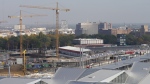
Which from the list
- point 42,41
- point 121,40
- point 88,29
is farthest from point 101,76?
point 88,29

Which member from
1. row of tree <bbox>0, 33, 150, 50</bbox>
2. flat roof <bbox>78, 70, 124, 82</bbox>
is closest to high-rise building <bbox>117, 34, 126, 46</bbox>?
row of tree <bbox>0, 33, 150, 50</bbox>

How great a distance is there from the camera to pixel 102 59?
1981 centimetres

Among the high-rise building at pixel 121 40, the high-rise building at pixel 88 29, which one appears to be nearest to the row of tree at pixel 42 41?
the high-rise building at pixel 121 40

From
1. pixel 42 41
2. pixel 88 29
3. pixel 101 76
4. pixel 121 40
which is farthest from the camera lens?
pixel 88 29

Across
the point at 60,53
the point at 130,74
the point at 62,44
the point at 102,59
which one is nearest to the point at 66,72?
the point at 130,74

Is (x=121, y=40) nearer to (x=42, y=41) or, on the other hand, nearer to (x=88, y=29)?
(x=42, y=41)

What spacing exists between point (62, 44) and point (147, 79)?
78.6ft

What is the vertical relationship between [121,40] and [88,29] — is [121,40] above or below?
below

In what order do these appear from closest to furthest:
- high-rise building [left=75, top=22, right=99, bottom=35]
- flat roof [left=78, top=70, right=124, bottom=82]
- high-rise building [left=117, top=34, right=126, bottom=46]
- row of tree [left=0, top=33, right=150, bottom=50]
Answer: flat roof [left=78, top=70, right=124, bottom=82] < row of tree [left=0, top=33, right=150, bottom=50] < high-rise building [left=117, top=34, right=126, bottom=46] < high-rise building [left=75, top=22, right=99, bottom=35]

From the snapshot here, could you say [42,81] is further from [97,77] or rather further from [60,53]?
[60,53]

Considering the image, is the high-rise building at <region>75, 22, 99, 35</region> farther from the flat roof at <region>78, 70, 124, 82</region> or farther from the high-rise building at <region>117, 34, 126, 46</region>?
the flat roof at <region>78, 70, 124, 82</region>

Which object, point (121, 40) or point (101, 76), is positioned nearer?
point (101, 76)

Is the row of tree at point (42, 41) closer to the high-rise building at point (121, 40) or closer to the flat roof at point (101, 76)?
the high-rise building at point (121, 40)

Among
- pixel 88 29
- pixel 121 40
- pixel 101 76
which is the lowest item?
pixel 101 76
